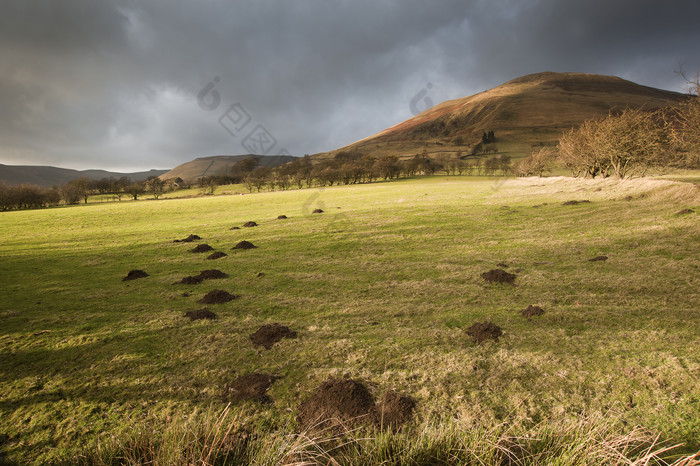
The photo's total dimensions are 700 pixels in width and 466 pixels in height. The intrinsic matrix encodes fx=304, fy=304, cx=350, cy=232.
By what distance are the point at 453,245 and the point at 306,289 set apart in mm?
9879

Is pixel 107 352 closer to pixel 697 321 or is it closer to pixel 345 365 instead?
pixel 345 365

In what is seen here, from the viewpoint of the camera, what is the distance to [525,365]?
6.33m

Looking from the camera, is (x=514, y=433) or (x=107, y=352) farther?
(x=107, y=352)

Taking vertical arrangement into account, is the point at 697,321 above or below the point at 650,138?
below

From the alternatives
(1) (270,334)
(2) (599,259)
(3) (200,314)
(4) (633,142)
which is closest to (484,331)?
(1) (270,334)

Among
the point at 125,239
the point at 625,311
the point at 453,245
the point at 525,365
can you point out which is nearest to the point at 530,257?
the point at 453,245

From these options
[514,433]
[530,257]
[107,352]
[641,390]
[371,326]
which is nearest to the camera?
[514,433]

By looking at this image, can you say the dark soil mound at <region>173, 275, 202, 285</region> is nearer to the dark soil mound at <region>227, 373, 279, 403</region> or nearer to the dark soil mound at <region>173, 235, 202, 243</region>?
the dark soil mound at <region>227, 373, 279, 403</region>

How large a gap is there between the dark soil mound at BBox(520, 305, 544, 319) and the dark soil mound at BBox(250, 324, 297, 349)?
6469 mm

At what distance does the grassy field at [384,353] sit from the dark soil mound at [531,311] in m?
0.17

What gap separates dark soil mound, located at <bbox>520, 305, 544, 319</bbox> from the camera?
28.1ft

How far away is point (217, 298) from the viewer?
1064 cm

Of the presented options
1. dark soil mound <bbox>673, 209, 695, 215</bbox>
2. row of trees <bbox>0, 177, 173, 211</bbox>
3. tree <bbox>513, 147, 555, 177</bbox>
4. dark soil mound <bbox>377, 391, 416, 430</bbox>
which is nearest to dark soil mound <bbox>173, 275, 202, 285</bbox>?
dark soil mound <bbox>377, 391, 416, 430</bbox>

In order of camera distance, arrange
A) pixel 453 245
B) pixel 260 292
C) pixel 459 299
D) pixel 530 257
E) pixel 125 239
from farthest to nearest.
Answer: pixel 125 239 → pixel 453 245 → pixel 530 257 → pixel 260 292 → pixel 459 299
